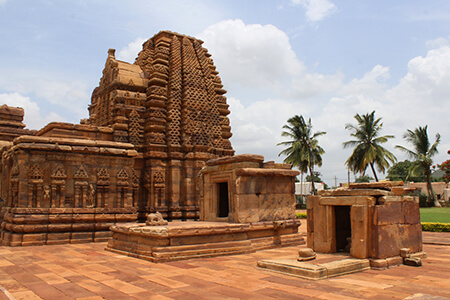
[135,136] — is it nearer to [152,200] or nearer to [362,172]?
[152,200]

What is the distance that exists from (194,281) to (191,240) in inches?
99.3

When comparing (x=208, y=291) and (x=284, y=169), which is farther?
(x=284, y=169)

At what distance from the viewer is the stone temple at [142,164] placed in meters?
11.1

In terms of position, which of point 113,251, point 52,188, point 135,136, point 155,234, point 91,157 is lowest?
point 113,251

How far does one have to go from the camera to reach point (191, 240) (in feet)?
28.8

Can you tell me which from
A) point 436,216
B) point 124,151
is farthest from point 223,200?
point 436,216

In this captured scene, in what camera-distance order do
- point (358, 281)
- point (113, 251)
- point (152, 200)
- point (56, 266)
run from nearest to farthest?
point (358, 281), point (56, 266), point (113, 251), point (152, 200)

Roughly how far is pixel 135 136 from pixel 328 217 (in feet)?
30.2

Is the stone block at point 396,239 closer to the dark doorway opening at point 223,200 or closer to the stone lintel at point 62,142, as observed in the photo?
the dark doorway opening at point 223,200

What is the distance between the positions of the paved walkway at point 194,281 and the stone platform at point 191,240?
0.34 m

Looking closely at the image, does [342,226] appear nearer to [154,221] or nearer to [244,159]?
[244,159]

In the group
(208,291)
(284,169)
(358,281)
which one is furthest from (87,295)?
(284,169)

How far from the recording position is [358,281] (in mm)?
6188

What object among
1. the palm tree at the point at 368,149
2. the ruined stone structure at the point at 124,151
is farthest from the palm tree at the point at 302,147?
the ruined stone structure at the point at 124,151
